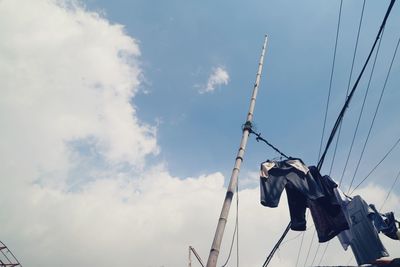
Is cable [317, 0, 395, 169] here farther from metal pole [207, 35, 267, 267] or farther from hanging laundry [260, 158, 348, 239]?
metal pole [207, 35, 267, 267]

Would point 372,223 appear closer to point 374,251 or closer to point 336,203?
point 374,251

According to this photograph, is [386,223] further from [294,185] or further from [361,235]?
[294,185]

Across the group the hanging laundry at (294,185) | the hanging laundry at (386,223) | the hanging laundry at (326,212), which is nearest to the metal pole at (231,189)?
the hanging laundry at (294,185)

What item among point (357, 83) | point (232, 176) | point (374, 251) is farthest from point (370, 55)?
point (374, 251)

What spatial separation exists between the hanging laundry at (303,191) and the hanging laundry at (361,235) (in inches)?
20.3

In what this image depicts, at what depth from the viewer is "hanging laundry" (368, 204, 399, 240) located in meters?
7.17

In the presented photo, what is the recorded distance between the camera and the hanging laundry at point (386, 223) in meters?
7.17

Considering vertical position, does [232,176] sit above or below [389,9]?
below

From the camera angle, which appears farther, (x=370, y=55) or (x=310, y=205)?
(x=310, y=205)

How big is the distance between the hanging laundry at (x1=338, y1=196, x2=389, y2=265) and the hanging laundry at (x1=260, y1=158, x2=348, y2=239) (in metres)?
0.52

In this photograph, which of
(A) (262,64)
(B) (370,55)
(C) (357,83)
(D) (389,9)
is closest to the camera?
(D) (389,9)

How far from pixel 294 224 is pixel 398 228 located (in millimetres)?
4064

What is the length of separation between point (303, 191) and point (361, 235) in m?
2.33

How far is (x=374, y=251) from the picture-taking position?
626cm
